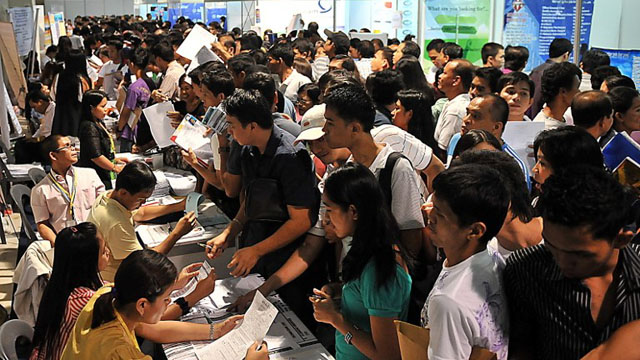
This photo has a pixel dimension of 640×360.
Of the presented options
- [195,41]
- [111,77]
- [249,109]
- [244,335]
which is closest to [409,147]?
[249,109]

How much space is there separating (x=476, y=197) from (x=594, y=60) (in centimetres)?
454

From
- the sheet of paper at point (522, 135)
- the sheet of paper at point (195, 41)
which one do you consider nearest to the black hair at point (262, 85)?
the sheet of paper at point (522, 135)

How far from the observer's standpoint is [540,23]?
22.4ft

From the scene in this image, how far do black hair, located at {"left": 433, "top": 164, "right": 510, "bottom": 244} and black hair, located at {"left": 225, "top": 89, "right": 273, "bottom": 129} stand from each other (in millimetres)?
1344

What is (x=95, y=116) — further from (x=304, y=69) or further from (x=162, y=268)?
(x=162, y=268)

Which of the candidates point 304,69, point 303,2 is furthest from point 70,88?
point 303,2

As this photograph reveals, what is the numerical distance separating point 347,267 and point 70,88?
4484 millimetres

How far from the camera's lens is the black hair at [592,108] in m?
3.18

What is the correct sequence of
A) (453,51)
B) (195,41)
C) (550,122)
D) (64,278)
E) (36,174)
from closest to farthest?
(64,278) < (550,122) < (36,174) < (195,41) < (453,51)

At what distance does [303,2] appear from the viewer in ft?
47.1

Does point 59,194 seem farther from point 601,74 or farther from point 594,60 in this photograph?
point 594,60

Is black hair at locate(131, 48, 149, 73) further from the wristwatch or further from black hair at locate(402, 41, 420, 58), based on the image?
the wristwatch

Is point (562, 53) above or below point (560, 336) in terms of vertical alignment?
above

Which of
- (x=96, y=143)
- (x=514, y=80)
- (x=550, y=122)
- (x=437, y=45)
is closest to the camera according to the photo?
(x=550, y=122)
